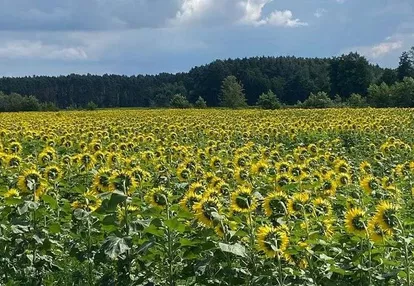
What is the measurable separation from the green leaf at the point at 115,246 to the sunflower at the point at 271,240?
0.84 meters

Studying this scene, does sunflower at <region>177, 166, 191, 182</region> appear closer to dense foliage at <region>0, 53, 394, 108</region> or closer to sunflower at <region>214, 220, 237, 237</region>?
sunflower at <region>214, 220, 237, 237</region>

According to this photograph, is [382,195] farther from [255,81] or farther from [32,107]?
[255,81]

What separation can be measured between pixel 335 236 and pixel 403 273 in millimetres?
623

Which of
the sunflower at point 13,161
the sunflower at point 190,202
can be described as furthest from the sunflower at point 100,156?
the sunflower at point 190,202

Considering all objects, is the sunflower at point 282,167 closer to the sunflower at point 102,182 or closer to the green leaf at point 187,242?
the sunflower at point 102,182

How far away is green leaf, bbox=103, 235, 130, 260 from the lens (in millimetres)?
3873

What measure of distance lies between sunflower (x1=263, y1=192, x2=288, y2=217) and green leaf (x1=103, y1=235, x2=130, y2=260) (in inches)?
36.4

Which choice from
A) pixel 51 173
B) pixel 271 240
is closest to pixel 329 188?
pixel 271 240

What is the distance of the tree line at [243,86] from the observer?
51684 mm

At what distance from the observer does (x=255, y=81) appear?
94500mm

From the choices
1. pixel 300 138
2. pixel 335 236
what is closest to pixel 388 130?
pixel 300 138

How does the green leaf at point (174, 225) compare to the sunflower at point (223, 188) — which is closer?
the green leaf at point (174, 225)

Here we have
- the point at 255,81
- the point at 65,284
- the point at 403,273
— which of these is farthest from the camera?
the point at 255,81

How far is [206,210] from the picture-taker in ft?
12.7
